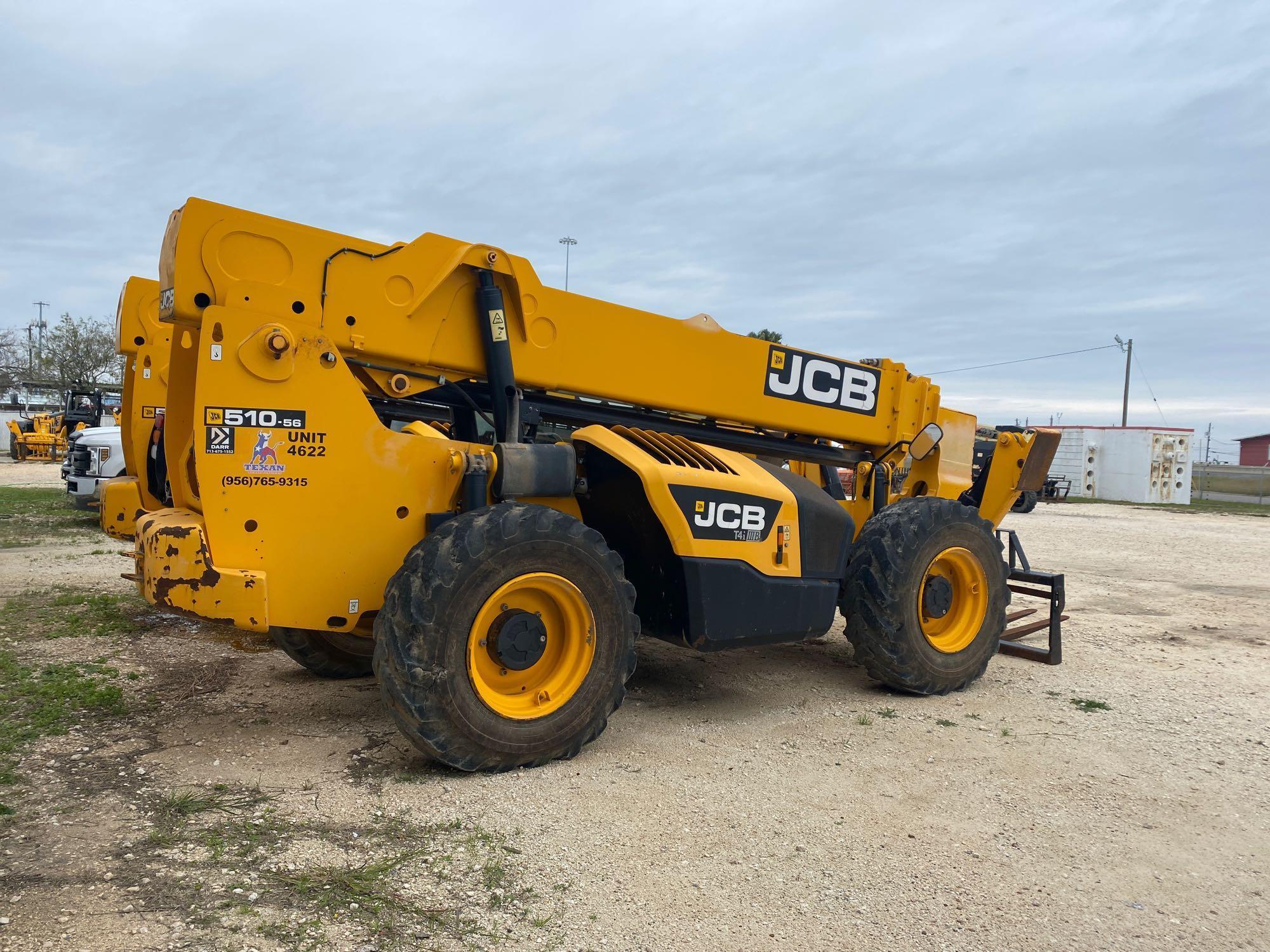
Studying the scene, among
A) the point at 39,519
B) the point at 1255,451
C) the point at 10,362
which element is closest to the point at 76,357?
the point at 10,362

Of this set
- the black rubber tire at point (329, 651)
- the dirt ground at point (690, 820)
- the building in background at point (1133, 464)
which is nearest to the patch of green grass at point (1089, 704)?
the dirt ground at point (690, 820)

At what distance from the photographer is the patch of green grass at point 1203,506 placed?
27.9m

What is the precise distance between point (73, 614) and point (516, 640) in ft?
17.9

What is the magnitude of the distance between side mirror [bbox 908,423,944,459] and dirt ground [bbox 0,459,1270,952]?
1771 mm

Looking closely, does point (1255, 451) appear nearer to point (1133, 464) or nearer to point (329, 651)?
point (1133, 464)

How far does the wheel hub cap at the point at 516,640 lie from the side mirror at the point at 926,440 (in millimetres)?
3800

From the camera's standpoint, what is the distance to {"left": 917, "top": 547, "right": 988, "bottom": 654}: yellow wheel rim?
6277 mm

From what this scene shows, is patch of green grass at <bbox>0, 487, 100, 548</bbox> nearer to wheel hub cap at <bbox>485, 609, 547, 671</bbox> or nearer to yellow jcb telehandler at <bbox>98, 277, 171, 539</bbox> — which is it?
yellow jcb telehandler at <bbox>98, 277, 171, 539</bbox>

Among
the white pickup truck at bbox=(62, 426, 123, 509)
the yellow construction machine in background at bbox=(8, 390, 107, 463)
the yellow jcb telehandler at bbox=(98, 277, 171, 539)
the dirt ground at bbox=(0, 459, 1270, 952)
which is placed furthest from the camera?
the yellow construction machine in background at bbox=(8, 390, 107, 463)

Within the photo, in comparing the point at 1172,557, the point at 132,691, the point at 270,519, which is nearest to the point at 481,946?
the point at 270,519

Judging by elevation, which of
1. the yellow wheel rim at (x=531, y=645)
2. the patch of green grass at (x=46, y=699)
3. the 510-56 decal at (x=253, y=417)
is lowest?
the patch of green grass at (x=46, y=699)

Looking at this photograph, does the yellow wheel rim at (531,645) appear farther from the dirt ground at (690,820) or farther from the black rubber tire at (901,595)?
the black rubber tire at (901,595)

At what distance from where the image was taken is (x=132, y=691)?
5578mm

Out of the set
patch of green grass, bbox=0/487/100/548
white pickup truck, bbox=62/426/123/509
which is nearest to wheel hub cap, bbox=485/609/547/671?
patch of green grass, bbox=0/487/100/548
